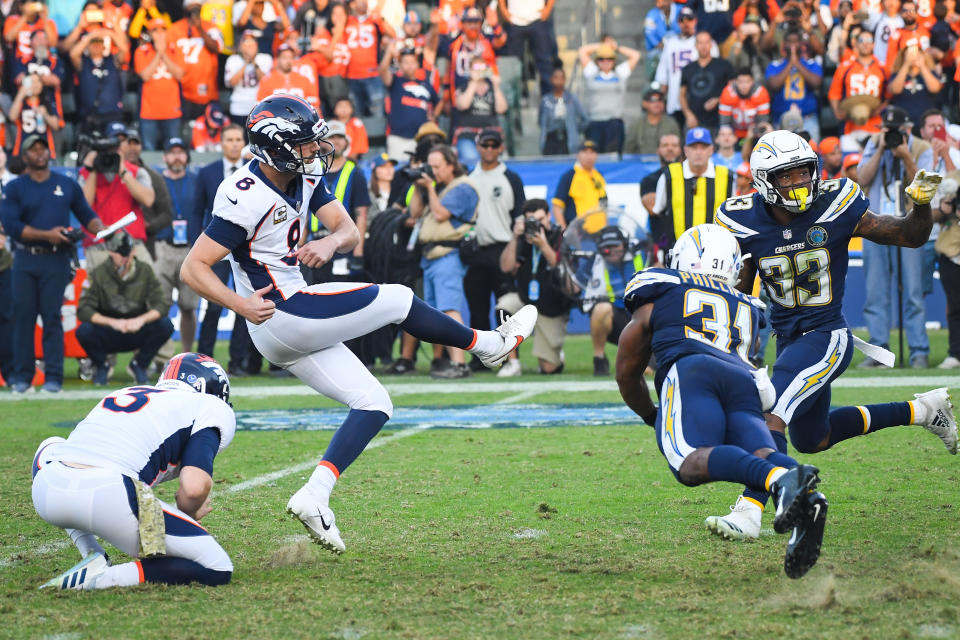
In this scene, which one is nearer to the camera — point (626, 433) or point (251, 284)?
point (251, 284)

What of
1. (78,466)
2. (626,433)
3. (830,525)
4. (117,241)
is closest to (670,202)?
(626,433)

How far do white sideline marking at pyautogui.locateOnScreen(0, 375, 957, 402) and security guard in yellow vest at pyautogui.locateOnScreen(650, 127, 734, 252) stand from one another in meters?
1.53

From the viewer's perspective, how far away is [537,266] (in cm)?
1123

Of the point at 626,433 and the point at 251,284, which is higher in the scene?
the point at 251,284

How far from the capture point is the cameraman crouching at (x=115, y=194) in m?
11.4

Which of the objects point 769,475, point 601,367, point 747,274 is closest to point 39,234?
point 601,367

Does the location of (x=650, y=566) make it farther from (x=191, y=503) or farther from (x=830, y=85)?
(x=830, y=85)

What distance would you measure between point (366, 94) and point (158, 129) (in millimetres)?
2744

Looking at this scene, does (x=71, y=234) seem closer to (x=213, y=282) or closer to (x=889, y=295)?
(x=213, y=282)

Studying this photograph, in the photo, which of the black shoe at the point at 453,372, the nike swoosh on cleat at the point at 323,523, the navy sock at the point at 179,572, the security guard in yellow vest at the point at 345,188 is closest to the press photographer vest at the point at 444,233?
the security guard in yellow vest at the point at 345,188

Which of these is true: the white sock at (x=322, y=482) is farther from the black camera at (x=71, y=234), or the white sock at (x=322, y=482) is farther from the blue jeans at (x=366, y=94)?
the blue jeans at (x=366, y=94)

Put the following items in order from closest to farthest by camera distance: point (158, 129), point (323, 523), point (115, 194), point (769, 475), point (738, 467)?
1. point (769, 475)
2. point (738, 467)
3. point (323, 523)
4. point (115, 194)
5. point (158, 129)

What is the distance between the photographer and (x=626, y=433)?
7.90 m

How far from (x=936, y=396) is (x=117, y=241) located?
759cm
